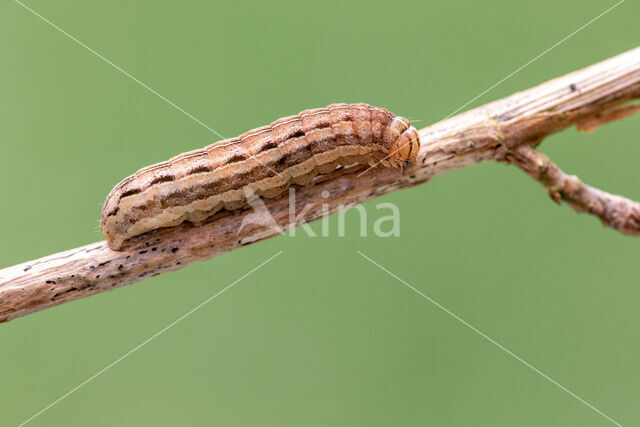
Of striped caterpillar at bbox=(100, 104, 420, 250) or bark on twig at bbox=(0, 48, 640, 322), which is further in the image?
striped caterpillar at bbox=(100, 104, 420, 250)

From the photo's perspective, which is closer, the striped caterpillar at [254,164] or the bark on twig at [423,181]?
the bark on twig at [423,181]

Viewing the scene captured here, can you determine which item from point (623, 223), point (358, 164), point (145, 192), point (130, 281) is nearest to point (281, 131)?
point (358, 164)

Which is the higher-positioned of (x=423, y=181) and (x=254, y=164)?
(x=254, y=164)

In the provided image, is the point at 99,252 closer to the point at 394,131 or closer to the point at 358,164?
the point at 358,164
